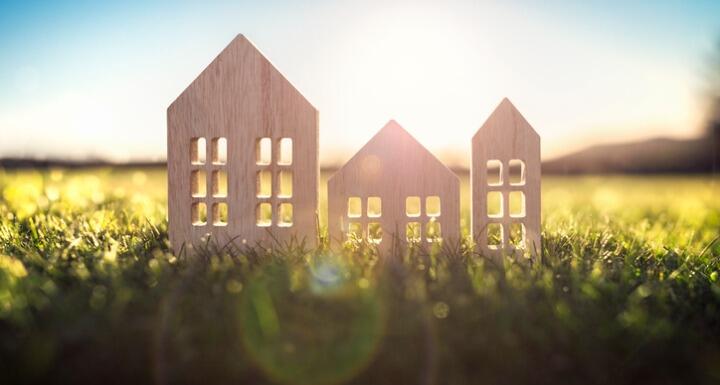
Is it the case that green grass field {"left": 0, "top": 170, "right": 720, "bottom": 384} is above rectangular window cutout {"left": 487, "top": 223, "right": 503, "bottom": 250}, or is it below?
below

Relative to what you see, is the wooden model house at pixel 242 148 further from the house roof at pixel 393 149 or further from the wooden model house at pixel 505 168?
the wooden model house at pixel 505 168

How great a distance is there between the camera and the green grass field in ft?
8.75

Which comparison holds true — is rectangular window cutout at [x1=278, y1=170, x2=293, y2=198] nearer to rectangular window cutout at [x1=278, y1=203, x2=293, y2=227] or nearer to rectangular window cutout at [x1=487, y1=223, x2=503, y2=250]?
rectangular window cutout at [x1=278, y1=203, x2=293, y2=227]

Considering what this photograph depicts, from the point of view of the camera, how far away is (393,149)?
4254 millimetres

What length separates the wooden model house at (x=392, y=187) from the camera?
4262 mm

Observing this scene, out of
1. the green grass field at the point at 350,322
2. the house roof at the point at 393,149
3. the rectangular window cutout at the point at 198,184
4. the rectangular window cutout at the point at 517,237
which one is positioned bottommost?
the green grass field at the point at 350,322

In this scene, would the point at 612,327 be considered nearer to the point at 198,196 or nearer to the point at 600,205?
the point at 198,196

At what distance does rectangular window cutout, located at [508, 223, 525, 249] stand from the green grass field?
37 centimetres

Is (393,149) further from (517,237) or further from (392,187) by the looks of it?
(517,237)

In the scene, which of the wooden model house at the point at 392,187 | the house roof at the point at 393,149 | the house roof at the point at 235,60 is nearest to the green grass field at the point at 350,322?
the wooden model house at the point at 392,187

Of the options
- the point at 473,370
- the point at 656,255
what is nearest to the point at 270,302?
the point at 473,370

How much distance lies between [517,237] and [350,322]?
2510mm

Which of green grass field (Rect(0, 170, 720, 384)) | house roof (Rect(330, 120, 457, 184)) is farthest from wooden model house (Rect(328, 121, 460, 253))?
green grass field (Rect(0, 170, 720, 384))

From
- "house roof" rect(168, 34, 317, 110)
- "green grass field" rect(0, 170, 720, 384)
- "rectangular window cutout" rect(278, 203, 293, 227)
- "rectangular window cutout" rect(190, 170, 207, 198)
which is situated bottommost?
"green grass field" rect(0, 170, 720, 384)
